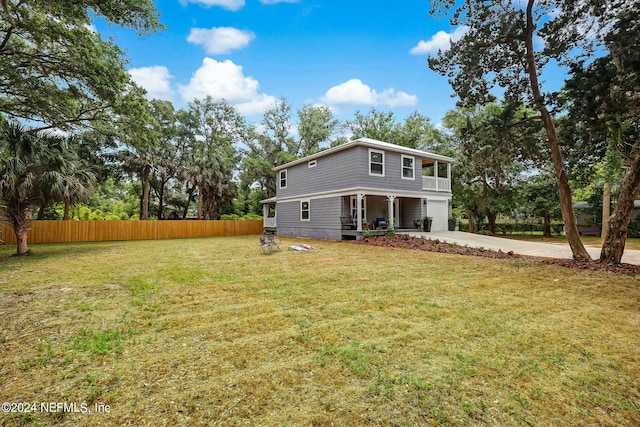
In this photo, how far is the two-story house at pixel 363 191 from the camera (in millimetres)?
15328

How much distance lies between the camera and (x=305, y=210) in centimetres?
1923

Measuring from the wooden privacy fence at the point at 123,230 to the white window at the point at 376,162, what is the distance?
12.9m

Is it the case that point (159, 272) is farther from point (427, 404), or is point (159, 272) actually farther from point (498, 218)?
point (498, 218)

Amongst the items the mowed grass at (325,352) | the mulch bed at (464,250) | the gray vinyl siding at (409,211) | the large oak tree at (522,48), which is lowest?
the mowed grass at (325,352)

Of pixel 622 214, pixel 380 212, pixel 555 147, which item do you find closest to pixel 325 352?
pixel 622 214

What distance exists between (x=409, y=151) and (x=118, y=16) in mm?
14014

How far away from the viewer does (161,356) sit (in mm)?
2926

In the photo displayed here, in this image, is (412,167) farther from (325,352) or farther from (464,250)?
(325,352)

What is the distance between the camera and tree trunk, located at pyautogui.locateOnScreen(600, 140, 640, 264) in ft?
23.6

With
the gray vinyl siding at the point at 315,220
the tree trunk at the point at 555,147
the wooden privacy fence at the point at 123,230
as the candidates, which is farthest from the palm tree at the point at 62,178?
the tree trunk at the point at 555,147

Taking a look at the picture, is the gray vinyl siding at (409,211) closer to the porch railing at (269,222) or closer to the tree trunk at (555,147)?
the tree trunk at (555,147)

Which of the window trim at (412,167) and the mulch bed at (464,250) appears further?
the window trim at (412,167)

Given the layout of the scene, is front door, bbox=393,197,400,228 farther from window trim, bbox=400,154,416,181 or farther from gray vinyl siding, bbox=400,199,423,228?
window trim, bbox=400,154,416,181

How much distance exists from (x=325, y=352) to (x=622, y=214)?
9218mm
